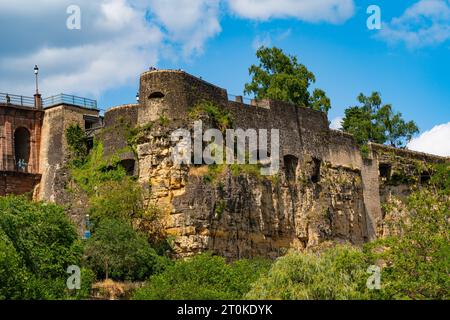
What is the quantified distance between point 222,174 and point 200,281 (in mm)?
9322

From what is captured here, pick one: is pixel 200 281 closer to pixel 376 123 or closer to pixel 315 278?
pixel 315 278

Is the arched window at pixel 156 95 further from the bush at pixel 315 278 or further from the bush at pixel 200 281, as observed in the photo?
the bush at pixel 315 278

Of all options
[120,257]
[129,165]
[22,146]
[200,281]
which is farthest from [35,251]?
[22,146]

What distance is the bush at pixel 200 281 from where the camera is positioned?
47.1 metres

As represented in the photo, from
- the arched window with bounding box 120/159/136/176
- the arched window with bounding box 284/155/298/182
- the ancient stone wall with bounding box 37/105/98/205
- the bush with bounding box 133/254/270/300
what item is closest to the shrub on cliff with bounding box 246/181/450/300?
the bush with bounding box 133/254/270/300

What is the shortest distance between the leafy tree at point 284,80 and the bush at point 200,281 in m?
23.2

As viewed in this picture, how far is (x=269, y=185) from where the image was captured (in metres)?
60.7

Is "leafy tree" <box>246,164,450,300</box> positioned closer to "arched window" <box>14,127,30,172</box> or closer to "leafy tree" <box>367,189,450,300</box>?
"leafy tree" <box>367,189,450,300</box>

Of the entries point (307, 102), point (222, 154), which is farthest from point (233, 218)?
point (307, 102)

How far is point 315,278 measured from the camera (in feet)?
A: 151

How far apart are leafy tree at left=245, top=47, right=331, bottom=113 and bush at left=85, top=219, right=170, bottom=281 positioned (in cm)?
2206

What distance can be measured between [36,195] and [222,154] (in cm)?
1005
